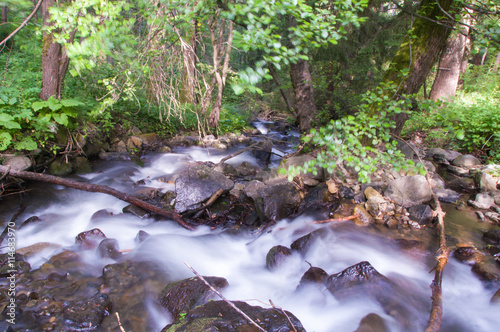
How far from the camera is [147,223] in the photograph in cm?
513

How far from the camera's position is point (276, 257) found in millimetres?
4227

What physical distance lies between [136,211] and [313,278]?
A: 3460mm

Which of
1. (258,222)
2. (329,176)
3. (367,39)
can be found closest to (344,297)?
(258,222)

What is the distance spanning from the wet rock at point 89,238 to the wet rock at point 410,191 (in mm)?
5515

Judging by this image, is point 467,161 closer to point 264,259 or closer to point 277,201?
point 277,201

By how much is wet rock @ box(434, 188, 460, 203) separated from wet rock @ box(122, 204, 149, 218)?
6.25 metres

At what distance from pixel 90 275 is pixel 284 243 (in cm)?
296

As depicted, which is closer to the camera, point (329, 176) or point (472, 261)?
point (472, 261)

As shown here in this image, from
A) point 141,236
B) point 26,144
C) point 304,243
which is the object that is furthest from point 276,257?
point 26,144

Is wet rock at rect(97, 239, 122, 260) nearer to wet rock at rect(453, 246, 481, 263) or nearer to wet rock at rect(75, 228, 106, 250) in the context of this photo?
A: wet rock at rect(75, 228, 106, 250)

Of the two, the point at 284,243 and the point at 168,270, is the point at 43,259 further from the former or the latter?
the point at 284,243

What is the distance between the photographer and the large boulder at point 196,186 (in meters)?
5.16

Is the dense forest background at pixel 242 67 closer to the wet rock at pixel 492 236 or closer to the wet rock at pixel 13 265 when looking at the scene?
the wet rock at pixel 492 236

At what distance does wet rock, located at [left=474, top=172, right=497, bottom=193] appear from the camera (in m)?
6.34
